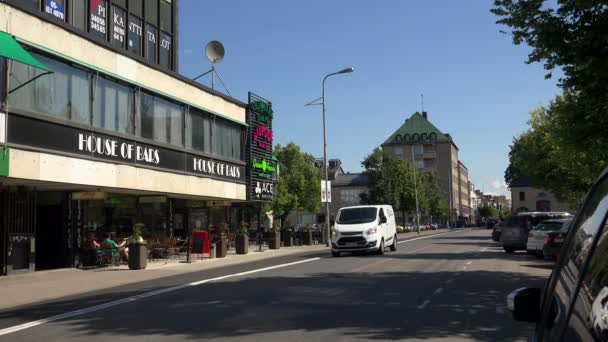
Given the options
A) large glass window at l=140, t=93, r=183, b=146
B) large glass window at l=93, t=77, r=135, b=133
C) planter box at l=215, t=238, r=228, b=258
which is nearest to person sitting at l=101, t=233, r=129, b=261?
large glass window at l=93, t=77, r=135, b=133

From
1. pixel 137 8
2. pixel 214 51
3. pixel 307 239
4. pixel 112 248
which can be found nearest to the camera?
pixel 112 248

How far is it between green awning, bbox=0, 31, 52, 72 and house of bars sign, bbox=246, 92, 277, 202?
1831cm

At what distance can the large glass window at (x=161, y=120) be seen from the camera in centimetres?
2494

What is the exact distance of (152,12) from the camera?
31078 millimetres

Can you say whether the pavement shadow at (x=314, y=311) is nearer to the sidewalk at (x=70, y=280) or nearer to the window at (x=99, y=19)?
the sidewalk at (x=70, y=280)

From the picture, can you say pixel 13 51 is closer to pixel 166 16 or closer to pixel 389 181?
pixel 166 16

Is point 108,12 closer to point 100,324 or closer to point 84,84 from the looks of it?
point 84,84

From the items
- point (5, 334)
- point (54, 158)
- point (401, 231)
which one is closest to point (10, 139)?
point (54, 158)

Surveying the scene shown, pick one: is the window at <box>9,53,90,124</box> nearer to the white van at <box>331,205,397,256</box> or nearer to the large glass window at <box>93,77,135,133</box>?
the large glass window at <box>93,77,135,133</box>

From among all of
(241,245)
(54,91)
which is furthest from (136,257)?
(241,245)

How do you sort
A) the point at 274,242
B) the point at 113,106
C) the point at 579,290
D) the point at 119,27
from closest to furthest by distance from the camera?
the point at 579,290
the point at 113,106
the point at 119,27
the point at 274,242

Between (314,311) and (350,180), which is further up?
(350,180)

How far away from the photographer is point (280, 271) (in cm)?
1844

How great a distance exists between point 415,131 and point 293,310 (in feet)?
437
